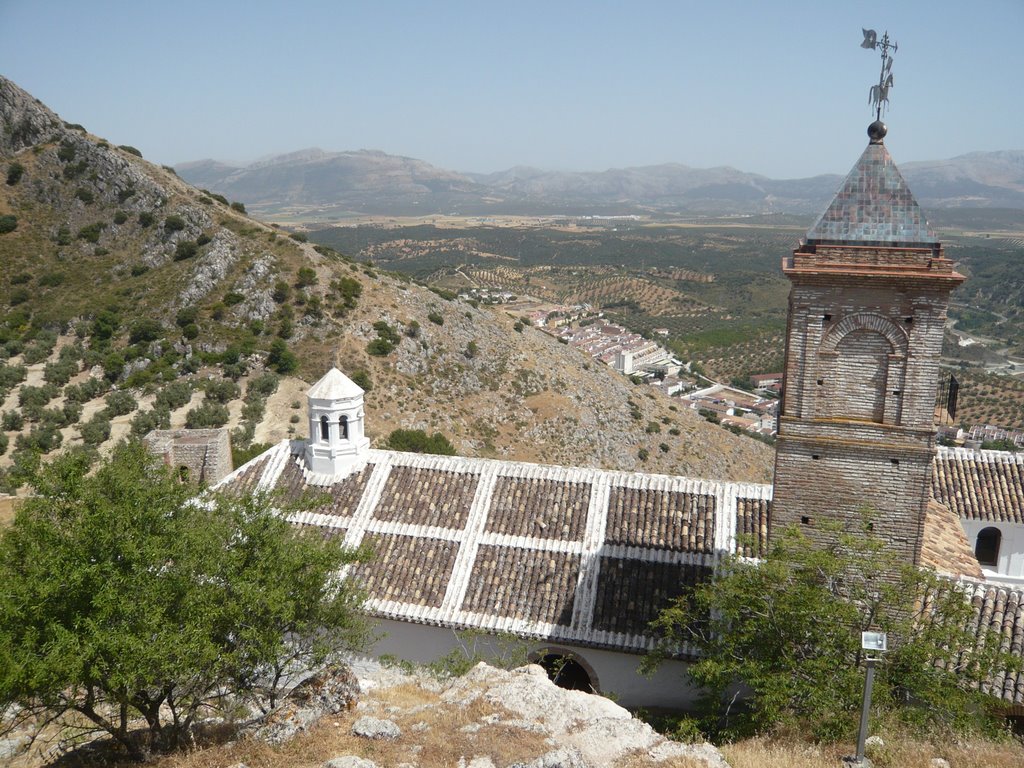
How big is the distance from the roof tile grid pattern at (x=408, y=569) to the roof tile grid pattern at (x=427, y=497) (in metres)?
0.58

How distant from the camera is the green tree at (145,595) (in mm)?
8758

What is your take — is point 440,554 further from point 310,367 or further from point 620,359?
point 620,359

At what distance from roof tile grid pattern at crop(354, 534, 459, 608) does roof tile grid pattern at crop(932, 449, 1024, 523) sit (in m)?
13.6

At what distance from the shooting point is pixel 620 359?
86250 mm

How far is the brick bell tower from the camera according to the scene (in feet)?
40.2

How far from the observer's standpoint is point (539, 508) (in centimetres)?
1716

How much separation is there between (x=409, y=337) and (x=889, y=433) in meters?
38.4

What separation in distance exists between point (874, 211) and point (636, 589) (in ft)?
28.8

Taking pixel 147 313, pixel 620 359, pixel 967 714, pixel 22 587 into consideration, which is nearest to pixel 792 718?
pixel 967 714

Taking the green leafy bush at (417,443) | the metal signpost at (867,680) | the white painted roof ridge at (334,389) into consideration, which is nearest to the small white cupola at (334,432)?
the white painted roof ridge at (334,389)

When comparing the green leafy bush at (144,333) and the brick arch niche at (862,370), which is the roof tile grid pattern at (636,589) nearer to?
the brick arch niche at (862,370)

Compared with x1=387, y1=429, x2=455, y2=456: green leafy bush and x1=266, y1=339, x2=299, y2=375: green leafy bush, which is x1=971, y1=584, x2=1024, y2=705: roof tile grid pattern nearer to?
x1=387, y1=429, x2=455, y2=456: green leafy bush

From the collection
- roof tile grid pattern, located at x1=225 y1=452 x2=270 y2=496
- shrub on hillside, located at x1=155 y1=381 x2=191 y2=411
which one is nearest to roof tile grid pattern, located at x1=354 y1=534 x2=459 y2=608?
roof tile grid pattern, located at x1=225 y1=452 x2=270 y2=496

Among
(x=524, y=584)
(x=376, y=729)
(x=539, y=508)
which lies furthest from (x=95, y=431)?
(x=376, y=729)
